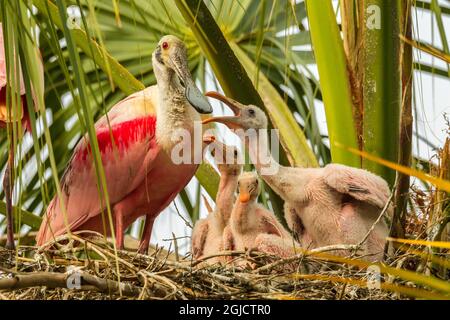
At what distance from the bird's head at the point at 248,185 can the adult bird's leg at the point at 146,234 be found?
1.60ft

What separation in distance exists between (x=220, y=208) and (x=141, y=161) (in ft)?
1.43

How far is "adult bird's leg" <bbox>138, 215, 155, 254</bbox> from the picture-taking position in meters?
4.42

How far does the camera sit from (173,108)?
4316mm

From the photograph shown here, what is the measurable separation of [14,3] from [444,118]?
4.79ft

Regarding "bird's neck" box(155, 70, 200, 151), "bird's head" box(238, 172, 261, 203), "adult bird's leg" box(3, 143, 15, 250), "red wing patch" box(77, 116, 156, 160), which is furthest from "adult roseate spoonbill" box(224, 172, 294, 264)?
"adult bird's leg" box(3, 143, 15, 250)

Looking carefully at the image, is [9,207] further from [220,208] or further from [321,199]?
[321,199]

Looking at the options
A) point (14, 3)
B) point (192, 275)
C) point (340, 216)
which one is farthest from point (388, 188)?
point (14, 3)

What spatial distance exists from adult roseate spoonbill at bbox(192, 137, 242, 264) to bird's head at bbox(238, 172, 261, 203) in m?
0.22

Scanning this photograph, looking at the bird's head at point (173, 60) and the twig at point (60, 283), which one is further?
the bird's head at point (173, 60)

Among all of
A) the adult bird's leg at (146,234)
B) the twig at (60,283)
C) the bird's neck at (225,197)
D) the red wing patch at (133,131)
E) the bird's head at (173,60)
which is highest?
the bird's head at (173,60)

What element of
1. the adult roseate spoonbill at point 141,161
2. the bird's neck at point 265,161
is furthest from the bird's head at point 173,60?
the bird's neck at point 265,161

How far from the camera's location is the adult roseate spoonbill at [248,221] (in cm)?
428

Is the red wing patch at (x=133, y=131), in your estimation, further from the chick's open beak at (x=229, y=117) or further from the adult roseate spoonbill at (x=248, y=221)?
the adult roseate spoonbill at (x=248, y=221)

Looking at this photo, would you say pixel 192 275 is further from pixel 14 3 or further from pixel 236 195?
pixel 236 195
